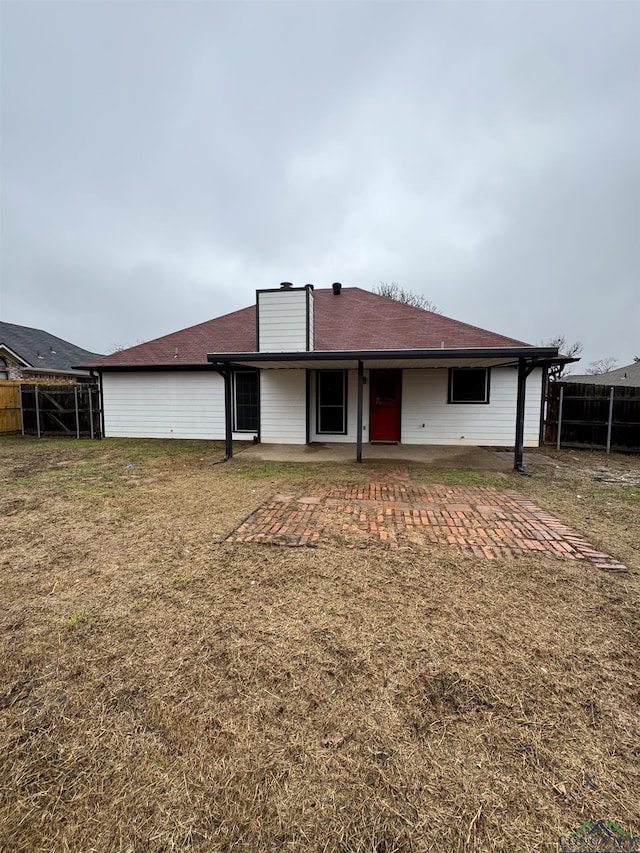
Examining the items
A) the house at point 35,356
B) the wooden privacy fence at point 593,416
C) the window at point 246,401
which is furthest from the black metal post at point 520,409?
the house at point 35,356

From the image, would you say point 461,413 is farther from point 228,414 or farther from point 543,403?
point 228,414

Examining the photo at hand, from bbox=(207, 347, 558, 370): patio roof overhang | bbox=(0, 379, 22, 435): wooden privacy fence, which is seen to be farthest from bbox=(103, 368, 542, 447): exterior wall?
bbox=(0, 379, 22, 435): wooden privacy fence

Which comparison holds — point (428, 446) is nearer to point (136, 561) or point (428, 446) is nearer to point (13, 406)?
point (136, 561)

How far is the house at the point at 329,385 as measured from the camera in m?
9.67

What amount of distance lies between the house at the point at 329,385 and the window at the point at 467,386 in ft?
0.09

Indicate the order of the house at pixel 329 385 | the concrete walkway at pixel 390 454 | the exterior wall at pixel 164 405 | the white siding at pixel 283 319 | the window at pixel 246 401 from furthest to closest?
1. the exterior wall at pixel 164 405
2. the window at pixel 246 401
3. the house at pixel 329 385
4. the white siding at pixel 283 319
5. the concrete walkway at pixel 390 454

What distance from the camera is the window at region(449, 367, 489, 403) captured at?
10.3 meters

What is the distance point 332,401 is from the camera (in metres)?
10.7

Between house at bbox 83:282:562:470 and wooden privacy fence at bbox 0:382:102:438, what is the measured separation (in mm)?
1409

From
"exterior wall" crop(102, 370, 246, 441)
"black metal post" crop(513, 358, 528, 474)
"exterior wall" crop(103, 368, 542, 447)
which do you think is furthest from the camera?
"exterior wall" crop(102, 370, 246, 441)

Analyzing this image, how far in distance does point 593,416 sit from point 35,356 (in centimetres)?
2585

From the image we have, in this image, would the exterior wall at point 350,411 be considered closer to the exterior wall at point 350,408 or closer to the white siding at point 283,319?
the exterior wall at point 350,408

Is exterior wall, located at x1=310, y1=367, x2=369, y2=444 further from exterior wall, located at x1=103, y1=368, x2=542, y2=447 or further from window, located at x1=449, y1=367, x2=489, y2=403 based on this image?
window, located at x1=449, y1=367, x2=489, y2=403

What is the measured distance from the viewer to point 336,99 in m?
13.1
